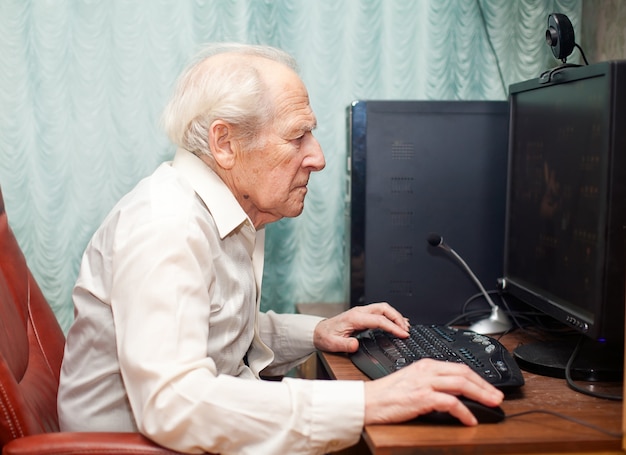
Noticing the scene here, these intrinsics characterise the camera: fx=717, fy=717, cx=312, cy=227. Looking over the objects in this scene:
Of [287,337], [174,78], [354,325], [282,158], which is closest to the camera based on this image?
[282,158]

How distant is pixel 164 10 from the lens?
1.73 meters

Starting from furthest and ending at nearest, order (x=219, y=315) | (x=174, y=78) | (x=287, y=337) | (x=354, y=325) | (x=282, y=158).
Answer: (x=174, y=78) → (x=287, y=337) → (x=354, y=325) → (x=282, y=158) → (x=219, y=315)

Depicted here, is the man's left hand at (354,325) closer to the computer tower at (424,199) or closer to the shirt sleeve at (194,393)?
the computer tower at (424,199)

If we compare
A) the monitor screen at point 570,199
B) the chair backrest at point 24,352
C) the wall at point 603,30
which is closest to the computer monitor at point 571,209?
the monitor screen at point 570,199

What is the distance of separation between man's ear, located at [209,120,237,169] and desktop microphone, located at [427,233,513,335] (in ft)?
1.69

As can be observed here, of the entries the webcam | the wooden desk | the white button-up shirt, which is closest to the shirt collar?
the white button-up shirt

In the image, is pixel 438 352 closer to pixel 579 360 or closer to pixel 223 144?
pixel 579 360

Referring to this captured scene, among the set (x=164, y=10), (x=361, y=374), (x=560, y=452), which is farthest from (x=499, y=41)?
(x=560, y=452)

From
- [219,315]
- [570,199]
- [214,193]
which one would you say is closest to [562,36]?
[570,199]

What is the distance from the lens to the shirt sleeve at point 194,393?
969mm

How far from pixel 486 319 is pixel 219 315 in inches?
25.5

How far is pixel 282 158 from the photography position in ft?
4.26

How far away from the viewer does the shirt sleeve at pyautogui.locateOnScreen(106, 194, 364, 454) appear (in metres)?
0.97

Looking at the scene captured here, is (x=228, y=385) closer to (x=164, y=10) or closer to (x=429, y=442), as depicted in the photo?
(x=429, y=442)
